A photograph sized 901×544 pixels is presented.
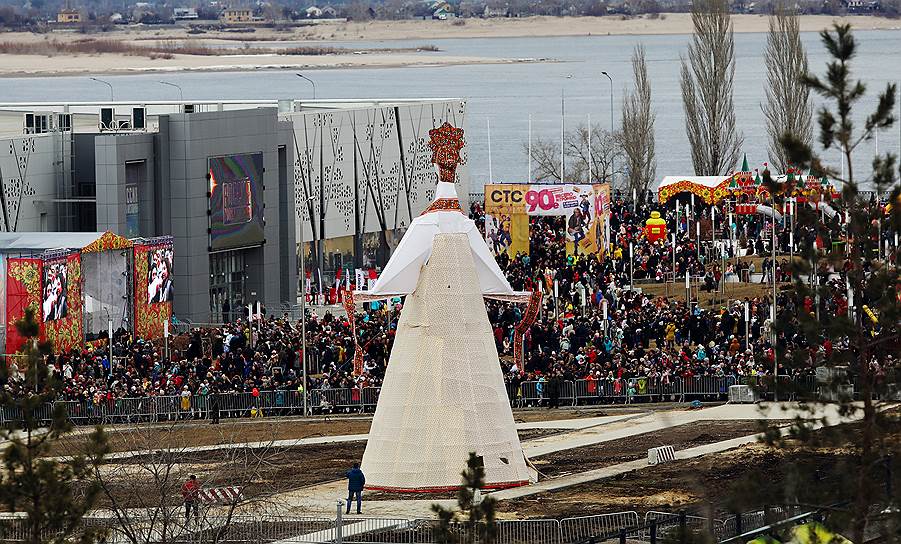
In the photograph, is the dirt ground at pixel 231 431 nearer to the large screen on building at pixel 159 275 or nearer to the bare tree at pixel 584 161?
the large screen on building at pixel 159 275

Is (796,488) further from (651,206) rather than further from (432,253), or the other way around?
(651,206)

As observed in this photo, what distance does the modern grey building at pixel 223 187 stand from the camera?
53281 mm

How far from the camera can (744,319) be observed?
43.8 meters

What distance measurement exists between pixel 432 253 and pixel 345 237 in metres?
35.3

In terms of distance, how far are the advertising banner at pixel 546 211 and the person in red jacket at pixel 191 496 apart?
94.1 ft

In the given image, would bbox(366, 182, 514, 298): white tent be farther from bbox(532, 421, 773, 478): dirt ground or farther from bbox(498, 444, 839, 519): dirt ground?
bbox(532, 421, 773, 478): dirt ground

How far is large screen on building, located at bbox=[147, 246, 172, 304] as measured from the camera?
1983 inches

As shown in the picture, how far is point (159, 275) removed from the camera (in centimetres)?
5100

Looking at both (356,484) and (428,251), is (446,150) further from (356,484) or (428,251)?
(356,484)

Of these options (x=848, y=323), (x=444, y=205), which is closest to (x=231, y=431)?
(x=444, y=205)

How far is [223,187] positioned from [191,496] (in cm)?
2956

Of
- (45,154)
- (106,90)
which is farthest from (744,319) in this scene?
(106,90)

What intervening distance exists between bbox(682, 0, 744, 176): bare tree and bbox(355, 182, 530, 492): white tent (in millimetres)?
52854

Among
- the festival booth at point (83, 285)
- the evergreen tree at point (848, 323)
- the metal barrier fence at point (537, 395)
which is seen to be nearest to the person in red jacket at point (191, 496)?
the evergreen tree at point (848, 323)
